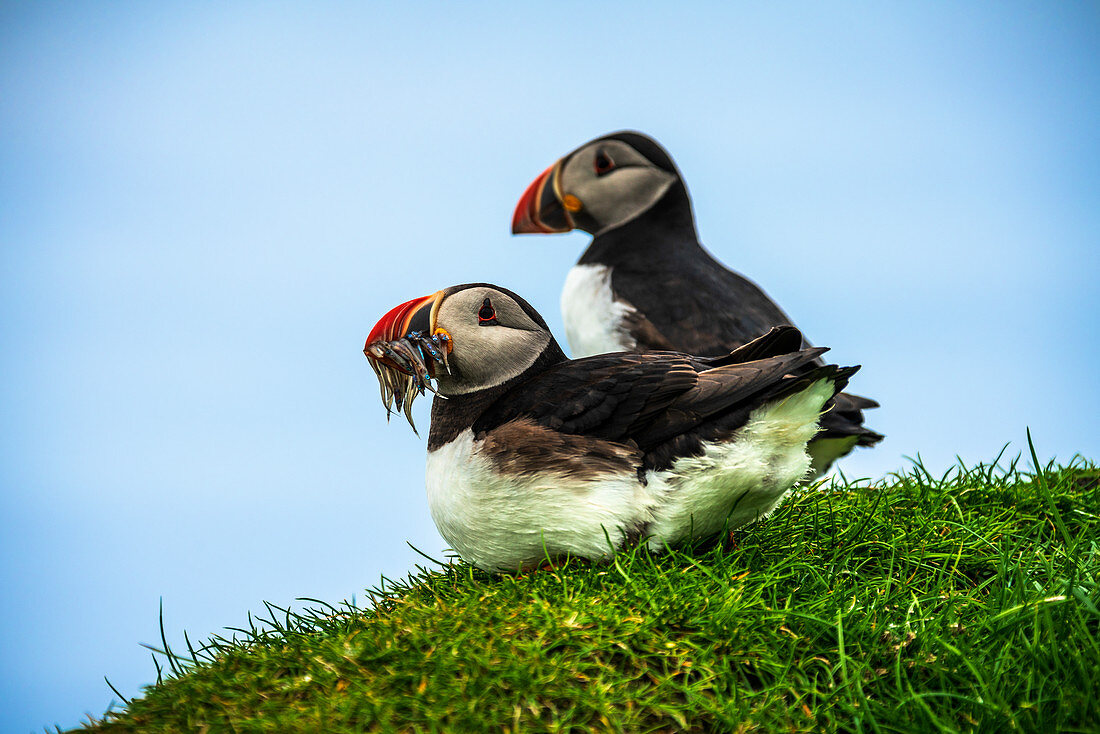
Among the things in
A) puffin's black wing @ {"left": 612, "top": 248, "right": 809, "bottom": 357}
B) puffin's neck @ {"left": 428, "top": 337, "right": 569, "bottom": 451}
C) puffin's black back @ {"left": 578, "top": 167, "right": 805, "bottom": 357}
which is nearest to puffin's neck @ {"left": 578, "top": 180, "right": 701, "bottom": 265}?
puffin's black back @ {"left": 578, "top": 167, "right": 805, "bottom": 357}

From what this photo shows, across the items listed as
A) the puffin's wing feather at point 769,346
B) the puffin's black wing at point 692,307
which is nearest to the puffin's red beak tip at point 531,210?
the puffin's black wing at point 692,307

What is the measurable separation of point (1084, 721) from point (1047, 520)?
162cm

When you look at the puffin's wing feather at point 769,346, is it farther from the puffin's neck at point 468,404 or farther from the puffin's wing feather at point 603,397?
the puffin's neck at point 468,404

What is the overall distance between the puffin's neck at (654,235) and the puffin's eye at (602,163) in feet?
1.18

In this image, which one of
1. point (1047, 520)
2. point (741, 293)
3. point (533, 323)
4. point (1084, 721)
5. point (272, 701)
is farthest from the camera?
point (741, 293)

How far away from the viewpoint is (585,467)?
3.12 metres

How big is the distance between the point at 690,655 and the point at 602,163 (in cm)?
375

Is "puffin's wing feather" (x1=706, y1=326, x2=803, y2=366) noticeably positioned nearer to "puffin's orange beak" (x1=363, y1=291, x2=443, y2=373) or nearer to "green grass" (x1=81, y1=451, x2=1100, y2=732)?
"green grass" (x1=81, y1=451, x2=1100, y2=732)

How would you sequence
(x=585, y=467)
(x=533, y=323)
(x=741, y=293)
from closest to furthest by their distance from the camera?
1. (x=585, y=467)
2. (x=533, y=323)
3. (x=741, y=293)

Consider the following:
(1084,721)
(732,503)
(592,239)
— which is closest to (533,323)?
(732,503)

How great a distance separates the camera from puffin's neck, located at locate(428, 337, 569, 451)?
11.3ft

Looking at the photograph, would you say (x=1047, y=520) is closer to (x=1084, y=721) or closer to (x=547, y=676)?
(x=1084, y=721)

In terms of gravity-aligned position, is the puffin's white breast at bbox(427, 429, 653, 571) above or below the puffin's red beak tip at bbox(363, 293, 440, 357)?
below

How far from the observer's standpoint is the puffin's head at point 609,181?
18.9 feet
